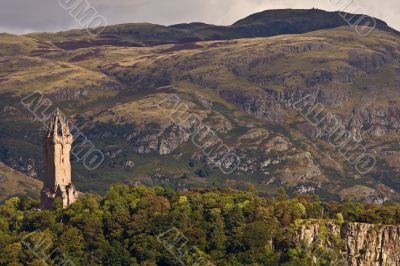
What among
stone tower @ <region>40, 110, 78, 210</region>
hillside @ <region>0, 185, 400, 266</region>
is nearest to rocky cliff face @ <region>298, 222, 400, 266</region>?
hillside @ <region>0, 185, 400, 266</region>

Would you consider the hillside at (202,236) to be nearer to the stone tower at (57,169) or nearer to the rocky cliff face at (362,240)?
the rocky cliff face at (362,240)

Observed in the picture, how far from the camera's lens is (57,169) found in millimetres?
193375

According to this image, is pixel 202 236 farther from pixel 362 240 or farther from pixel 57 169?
pixel 57 169

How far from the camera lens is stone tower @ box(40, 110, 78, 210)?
193625mm

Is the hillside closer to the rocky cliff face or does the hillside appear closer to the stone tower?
the rocky cliff face

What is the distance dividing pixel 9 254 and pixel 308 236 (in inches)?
1820

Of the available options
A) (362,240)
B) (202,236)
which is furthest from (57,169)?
(362,240)

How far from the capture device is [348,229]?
623ft

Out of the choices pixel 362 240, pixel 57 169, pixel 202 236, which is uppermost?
pixel 57 169

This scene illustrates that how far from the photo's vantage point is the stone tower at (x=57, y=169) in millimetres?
193625

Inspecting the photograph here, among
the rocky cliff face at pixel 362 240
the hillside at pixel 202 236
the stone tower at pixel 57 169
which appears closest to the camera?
the hillside at pixel 202 236

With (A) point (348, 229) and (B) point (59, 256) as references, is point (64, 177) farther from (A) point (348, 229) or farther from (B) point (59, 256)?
(A) point (348, 229)

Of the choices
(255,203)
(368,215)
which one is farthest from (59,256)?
(368,215)

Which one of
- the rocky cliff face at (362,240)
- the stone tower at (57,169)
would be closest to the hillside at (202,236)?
the rocky cliff face at (362,240)
